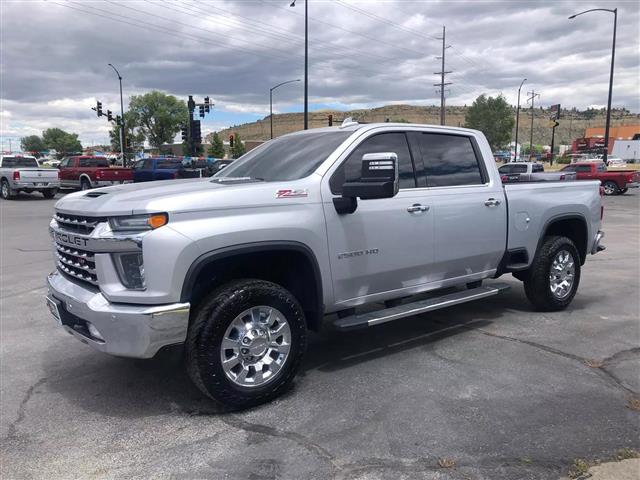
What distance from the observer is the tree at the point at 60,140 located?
159875 millimetres

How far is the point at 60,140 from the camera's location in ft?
544

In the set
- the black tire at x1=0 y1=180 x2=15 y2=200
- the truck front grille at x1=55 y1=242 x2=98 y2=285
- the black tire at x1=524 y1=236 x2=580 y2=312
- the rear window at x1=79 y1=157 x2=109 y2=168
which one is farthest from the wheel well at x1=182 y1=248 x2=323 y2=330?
the rear window at x1=79 y1=157 x2=109 y2=168

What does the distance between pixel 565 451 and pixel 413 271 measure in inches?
76.4

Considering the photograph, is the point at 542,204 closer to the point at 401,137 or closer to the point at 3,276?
the point at 401,137

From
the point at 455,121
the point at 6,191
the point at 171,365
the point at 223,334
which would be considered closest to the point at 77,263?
the point at 223,334

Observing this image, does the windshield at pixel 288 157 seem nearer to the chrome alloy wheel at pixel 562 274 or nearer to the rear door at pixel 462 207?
the rear door at pixel 462 207

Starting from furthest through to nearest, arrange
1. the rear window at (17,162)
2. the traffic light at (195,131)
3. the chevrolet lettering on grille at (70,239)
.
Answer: the traffic light at (195,131) → the rear window at (17,162) → the chevrolet lettering on grille at (70,239)

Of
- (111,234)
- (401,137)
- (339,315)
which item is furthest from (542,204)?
(111,234)

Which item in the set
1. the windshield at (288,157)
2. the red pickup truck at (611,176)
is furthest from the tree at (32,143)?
the windshield at (288,157)

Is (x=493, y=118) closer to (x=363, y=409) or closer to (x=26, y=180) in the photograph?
(x=26, y=180)

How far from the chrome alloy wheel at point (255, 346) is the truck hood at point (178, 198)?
777 mm

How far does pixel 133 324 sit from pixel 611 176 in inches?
1216

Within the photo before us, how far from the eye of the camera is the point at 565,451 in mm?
3326

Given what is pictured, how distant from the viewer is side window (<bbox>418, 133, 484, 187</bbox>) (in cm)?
515
